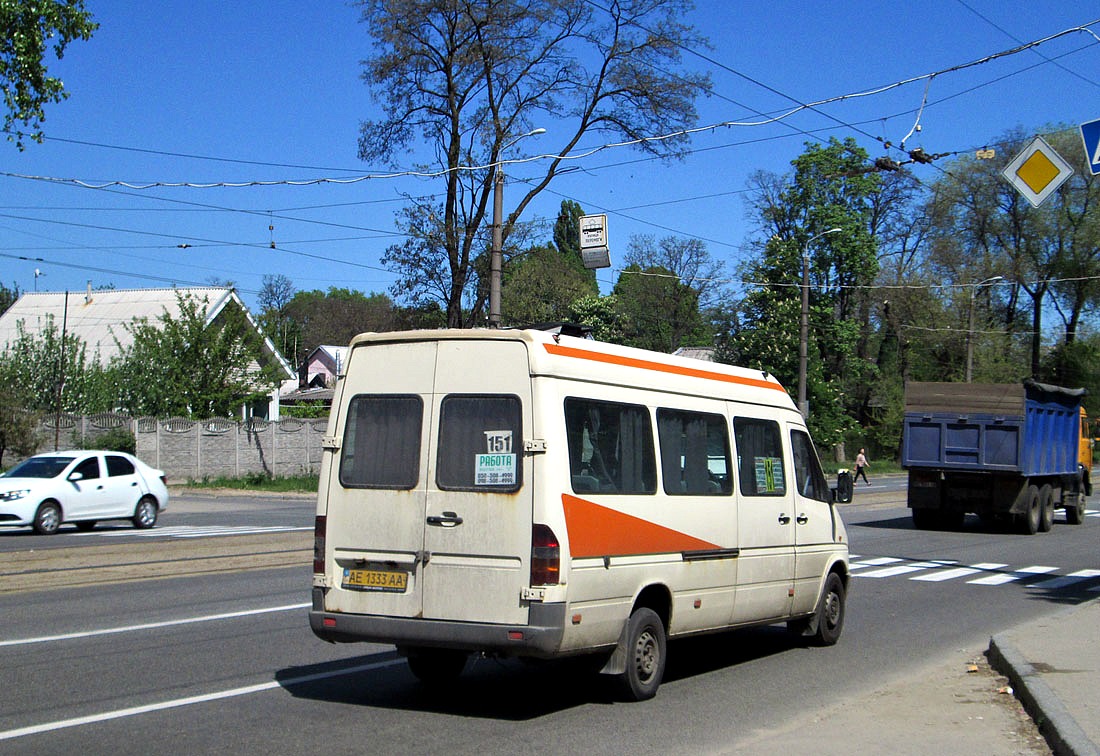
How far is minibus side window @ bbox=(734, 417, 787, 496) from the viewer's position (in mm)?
9477

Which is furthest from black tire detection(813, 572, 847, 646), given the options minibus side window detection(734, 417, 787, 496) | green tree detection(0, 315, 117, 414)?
green tree detection(0, 315, 117, 414)

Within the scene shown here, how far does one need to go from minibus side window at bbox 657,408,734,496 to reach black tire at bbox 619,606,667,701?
0.94 metres

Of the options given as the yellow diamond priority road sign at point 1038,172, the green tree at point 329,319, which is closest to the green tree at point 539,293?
the green tree at point 329,319

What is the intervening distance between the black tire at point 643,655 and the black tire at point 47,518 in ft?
56.9

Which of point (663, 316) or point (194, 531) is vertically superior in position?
point (663, 316)

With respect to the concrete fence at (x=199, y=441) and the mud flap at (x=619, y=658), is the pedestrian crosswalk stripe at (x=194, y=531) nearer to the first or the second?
the mud flap at (x=619, y=658)

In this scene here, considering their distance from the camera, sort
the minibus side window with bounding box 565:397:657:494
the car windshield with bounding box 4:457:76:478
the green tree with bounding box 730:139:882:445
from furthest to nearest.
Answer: the green tree with bounding box 730:139:882:445 → the car windshield with bounding box 4:457:76:478 → the minibus side window with bounding box 565:397:657:494

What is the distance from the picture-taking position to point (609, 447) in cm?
789

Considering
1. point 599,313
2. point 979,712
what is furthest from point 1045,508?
point 599,313

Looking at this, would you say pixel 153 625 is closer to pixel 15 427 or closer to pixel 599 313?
pixel 15 427

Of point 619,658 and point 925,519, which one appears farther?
point 925,519

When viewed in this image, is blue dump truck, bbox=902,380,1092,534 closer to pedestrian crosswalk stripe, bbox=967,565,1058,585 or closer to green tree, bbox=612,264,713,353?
pedestrian crosswalk stripe, bbox=967,565,1058,585

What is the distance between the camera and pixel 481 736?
7031mm

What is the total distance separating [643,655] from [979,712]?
229 centimetres
